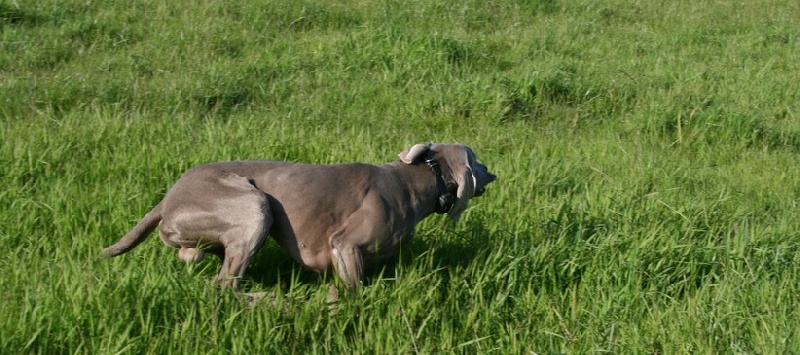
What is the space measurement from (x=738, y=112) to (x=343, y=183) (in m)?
4.02

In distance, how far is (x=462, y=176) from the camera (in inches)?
172

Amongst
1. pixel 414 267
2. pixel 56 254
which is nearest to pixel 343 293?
pixel 414 267

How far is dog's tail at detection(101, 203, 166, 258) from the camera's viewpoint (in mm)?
4109

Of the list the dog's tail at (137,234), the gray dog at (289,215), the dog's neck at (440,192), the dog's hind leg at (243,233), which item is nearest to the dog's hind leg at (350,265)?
the gray dog at (289,215)

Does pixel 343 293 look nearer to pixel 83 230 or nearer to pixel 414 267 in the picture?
pixel 414 267

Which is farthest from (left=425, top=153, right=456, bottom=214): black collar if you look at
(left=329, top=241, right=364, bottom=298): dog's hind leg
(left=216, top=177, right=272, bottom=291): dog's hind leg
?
(left=216, top=177, right=272, bottom=291): dog's hind leg

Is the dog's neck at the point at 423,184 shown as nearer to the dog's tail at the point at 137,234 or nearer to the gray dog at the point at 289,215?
the gray dog at the point at 289,215

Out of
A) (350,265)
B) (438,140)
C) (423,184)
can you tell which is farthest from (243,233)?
(438,140)

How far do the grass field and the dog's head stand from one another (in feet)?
0.95

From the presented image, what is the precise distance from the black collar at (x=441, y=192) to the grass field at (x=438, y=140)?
26 cm

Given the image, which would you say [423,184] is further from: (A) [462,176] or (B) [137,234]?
(B) [137,234]

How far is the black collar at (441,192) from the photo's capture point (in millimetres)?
4352

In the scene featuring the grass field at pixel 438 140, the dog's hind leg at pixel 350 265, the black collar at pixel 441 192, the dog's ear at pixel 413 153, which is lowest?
the grass field at pixel 438 140

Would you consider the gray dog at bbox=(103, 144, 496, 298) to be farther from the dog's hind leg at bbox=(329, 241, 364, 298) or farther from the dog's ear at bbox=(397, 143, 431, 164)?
the dog's ear at bbox=(397, 143, 431, 164)
